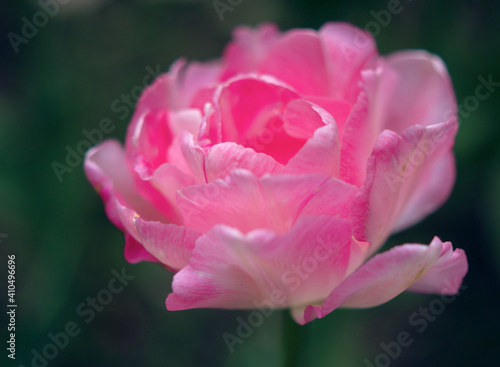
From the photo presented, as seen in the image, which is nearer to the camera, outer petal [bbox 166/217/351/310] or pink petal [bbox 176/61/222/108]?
outer petal [bbox 166/217/351/310]

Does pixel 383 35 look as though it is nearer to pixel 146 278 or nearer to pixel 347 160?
pixel 347 160

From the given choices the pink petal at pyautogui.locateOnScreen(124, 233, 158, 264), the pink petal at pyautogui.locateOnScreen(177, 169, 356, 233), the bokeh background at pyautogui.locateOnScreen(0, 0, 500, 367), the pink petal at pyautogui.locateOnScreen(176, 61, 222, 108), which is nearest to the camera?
the pink petal at pyautogui.locateOnScreen(177, 169, 356, 233)

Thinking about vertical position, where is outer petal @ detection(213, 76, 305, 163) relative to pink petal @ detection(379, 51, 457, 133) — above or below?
above

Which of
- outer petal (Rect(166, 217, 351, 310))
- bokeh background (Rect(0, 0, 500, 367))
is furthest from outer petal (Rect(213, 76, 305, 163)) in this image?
bokeh background (Rect(0, 0, 500, 367))

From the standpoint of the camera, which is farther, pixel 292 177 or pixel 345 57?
pixel 345 57

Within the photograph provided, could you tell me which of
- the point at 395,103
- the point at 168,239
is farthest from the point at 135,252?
the point at 395,103

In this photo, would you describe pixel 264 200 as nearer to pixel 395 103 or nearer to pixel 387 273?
pixel 387 273

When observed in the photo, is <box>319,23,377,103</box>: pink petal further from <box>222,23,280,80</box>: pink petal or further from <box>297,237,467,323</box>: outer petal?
<box>297,237,467,323</box>: outer petal

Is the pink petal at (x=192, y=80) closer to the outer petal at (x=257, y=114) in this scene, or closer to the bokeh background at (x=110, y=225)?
the outer petal at (x=257, y=114)
